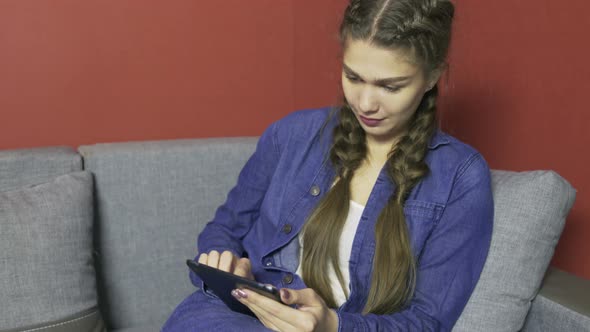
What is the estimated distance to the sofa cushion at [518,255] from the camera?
1309 mm

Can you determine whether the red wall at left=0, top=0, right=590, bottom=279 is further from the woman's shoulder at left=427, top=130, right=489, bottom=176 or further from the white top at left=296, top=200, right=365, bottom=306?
the white top at left=296, top=200, right=365, bottom=306

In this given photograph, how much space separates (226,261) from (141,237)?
18.6 inches

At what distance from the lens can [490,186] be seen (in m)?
1.32

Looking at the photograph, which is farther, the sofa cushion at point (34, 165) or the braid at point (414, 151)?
the sofa cushion at point (34, 165)

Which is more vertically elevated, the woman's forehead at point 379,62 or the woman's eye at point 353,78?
the woman's forehead at point 379,62

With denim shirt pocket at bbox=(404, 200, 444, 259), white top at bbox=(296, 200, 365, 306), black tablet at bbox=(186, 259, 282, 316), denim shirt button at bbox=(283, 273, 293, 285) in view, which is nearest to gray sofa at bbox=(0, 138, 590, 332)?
denim shirt pocket at bbox=(404, 200, 444, 259)

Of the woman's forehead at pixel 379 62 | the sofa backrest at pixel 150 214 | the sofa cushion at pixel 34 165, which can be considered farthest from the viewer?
the sofa backrest at pixel 150 214

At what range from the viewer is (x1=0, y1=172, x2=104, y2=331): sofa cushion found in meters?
1.41

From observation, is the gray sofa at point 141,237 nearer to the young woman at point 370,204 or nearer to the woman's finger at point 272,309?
the young woman at point 370,204

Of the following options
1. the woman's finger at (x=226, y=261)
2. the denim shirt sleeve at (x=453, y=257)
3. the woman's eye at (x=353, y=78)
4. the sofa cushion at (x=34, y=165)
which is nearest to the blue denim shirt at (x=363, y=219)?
the denim shirt sleeve at (x=453, y=257)

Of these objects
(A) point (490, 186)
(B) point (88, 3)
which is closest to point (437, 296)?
(A) point (490, 186)

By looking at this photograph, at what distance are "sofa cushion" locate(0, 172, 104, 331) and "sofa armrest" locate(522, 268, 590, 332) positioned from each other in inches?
39.2

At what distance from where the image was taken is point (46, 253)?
145 centimetres

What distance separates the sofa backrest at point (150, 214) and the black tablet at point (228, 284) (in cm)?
Result: 51
